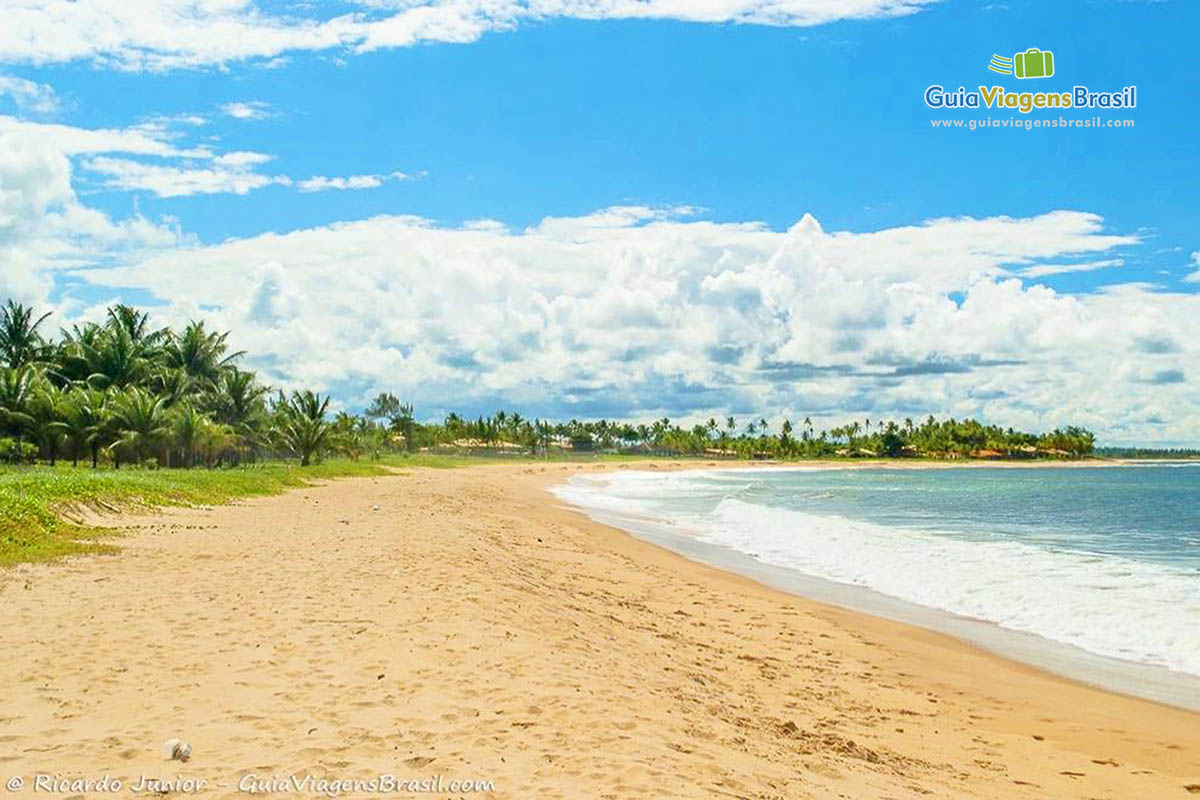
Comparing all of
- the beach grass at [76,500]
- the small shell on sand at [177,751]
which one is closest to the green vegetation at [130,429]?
the beach grass at [76,500]

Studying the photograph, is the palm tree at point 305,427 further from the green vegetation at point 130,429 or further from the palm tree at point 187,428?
the palm tree at point 187,428

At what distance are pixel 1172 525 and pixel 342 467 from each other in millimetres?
46585

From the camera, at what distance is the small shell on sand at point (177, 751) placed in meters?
5.71

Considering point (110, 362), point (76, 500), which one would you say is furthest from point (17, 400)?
point (76, 500)

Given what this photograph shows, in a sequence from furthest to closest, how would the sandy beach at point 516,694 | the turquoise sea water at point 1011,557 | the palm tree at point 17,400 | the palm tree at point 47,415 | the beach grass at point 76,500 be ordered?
1. the palm tree at point 47,415
2. the palm tree at point 17,400
3. the beach grass at point 76,500
4. the turquoise sea water at point 1011,557
5. the sandy beach at point 516,694

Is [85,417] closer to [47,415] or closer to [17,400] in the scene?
[47,415]

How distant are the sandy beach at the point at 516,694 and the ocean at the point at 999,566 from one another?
1785 millimetres

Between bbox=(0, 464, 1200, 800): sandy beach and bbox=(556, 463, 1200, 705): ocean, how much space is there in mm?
1785

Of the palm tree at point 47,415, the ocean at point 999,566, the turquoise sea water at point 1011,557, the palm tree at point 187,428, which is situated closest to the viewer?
the ocean at point 999,566

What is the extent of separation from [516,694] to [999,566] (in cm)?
1579

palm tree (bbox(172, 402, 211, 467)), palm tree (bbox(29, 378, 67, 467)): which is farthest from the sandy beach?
palm tree (bbox(172, 402, 211, 467))

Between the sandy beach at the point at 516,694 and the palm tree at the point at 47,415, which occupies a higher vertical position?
the palm tree at the point at 47,415

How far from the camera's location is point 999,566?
19.8 metres

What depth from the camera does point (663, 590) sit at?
606 inches
